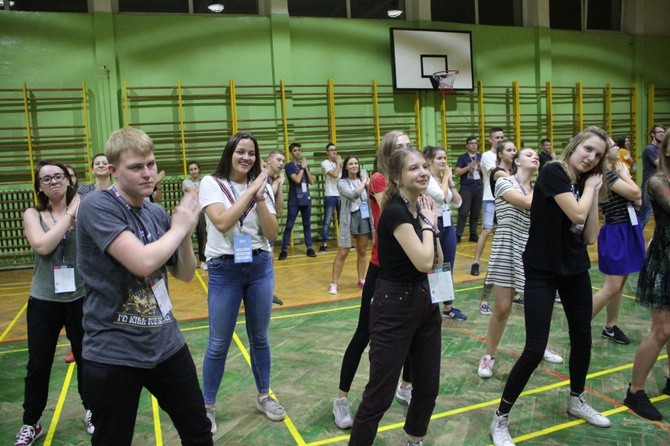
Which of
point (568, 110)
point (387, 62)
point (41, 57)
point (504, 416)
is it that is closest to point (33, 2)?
point (41, 57)

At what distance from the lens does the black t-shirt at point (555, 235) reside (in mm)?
2648

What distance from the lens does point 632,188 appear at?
149 inches

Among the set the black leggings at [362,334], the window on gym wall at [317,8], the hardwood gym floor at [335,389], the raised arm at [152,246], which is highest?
the window on gym wall at [317,8]

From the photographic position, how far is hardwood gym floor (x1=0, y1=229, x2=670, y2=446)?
2951 millimetres

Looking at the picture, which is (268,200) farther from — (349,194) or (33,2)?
(33,2)

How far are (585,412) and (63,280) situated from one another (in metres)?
3.08

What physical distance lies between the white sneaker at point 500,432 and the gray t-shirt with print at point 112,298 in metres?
1.90

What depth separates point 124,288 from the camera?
5.89 ft

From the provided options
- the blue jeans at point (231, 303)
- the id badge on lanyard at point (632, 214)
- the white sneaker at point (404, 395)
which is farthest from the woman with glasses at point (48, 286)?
the id badge on lanyard at point (632, 214)

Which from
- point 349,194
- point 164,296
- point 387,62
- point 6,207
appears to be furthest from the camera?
point 387,62

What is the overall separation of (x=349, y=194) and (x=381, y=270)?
4.14 metres

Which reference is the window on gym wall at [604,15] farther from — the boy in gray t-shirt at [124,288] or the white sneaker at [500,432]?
the boy in gray t-shirt at [124,288]

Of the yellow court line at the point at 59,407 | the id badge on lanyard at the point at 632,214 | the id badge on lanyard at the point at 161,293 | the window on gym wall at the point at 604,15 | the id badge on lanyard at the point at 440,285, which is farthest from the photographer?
the window on gym wall at the point at 604,15

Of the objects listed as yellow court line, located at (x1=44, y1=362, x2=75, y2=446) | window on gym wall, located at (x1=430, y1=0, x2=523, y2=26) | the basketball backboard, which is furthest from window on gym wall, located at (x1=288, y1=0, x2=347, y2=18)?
yellow court line, located at (x1=44, y1=362, x2=75, y2=446)
